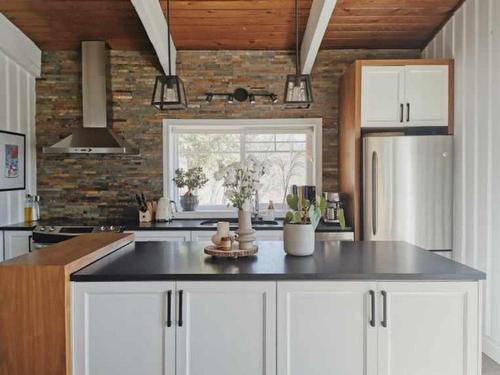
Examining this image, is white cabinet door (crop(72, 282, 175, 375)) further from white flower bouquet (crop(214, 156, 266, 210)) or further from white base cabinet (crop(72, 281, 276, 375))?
white flower bouquet (crop(214, 156, 266, 210))

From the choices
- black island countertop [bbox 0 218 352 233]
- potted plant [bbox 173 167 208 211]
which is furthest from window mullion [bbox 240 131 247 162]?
black island countertop [bbox 0 218 352 233]

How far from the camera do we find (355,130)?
3807 mm

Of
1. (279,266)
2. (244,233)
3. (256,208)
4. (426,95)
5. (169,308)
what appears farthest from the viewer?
(256,208)

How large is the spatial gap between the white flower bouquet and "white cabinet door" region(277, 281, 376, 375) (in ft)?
1.96

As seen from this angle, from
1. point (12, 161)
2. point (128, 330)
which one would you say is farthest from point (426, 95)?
point (12, 161)

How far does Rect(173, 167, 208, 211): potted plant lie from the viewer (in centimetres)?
450

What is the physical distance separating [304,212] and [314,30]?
205 centimetres

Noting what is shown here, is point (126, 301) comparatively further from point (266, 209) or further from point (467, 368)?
point (266, 209)

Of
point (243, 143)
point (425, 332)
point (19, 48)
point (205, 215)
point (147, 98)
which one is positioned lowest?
point (425, 332)

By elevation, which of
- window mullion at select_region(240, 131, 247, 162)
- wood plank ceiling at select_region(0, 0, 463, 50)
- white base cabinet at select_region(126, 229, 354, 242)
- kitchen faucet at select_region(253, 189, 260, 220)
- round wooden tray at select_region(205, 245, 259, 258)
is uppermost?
wood plank ceiling at select_region(0, 0, 463, 50)

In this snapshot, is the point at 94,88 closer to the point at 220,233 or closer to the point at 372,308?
the point at 220,233

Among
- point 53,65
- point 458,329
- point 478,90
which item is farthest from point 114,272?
point 53,65

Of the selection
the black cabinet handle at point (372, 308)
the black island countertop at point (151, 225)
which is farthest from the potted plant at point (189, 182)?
the black cabinet handle at point (372, 308)

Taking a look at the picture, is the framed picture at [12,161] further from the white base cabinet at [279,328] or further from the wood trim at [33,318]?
the white base cabinet at [279,328]
